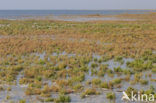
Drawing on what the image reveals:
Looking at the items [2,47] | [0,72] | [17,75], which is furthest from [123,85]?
[2,47]

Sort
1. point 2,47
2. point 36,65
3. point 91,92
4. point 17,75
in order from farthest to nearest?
point 2,47 → point 36,65 → point 17,75 → point 91,92

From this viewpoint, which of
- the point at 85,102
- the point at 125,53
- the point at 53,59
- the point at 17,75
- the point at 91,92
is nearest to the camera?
the point at 85,102

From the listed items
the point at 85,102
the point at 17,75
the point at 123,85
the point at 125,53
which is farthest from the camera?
the point at 125,53

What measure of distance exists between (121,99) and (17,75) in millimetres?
5477

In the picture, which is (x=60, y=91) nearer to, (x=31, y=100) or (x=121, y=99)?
(x=31, y=100)

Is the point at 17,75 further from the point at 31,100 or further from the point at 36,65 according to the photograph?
the point at 31,100

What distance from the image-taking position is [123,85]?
10141mm

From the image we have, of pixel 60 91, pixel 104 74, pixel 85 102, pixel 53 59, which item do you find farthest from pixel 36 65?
pixel 85 102

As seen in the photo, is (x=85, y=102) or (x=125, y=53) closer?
(x=85, y=102)

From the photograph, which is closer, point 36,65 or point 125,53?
point 36,65

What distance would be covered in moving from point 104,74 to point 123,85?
6.33ft

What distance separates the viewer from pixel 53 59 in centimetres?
1544

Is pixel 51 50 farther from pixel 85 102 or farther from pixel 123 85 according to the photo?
pixel 85 102

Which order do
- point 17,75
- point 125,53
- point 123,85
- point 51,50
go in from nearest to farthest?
1. point 123,85
2. point 17,75
3. point 125,53
4. point 51,50
